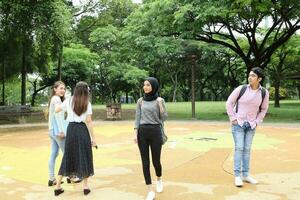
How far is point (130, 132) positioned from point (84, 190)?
8.90 m

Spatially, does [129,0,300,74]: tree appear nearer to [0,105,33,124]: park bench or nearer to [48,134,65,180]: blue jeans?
[0,105,33,124]: park bench

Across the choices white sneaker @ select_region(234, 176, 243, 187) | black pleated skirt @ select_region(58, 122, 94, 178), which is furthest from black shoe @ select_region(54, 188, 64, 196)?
white sneaker @ select_region(234, 176, 243, 187)

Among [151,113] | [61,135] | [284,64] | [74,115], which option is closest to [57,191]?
[61,135]

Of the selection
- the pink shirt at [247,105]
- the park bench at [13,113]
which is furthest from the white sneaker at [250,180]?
the park bench at [13,113]

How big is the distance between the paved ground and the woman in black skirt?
37cm

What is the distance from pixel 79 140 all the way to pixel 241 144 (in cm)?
253

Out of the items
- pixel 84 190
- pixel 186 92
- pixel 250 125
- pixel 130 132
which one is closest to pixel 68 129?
pixel 84 190

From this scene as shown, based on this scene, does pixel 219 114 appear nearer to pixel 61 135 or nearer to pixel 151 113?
pixel 61 135

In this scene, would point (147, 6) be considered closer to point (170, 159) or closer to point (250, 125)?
point (170, 159)

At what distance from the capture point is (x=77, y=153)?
623 centimetres

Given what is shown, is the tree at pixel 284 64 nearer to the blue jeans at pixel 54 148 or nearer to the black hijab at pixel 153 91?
the blue jeans at pixel 54 148

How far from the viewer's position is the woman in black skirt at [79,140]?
6230 millimetres

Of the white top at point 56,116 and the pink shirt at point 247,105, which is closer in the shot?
the pink shirt at point 247,105

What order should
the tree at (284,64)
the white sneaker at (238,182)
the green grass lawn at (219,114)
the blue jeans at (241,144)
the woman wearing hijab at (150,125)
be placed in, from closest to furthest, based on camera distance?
the woman wearing hijab at (150,125) < the white sneaker at (238,182) < the blue jeans at (241,144) < the green grass lawn at (219,114) < the tree at (284,64)
